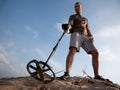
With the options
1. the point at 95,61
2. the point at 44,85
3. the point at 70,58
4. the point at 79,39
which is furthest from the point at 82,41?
the point at 44,85

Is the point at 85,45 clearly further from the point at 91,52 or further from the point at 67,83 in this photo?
the point at 67,83

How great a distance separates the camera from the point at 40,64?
6.02m

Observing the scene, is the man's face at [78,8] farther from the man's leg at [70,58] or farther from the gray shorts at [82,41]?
the man's leg at [70,58]

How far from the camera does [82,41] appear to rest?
721cm

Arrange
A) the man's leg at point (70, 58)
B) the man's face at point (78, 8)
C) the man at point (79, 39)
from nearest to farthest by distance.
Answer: the man's leg at point (70, 58) → the man at point (79, 39) → the man's face at point (78, 8)

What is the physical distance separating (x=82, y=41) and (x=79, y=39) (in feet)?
0.50

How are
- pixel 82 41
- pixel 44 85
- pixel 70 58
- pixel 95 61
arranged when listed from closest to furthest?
pixel 44 85 → pixel 70 58 → pixel 95 61 → pixel 82 41

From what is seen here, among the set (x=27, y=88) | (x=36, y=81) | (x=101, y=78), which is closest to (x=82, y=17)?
(x=101, y=78)

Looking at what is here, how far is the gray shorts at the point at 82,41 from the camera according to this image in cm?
700

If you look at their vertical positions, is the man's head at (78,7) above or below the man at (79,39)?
above

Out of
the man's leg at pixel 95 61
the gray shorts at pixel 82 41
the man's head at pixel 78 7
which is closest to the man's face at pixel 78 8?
the man's head at pixel 78 7

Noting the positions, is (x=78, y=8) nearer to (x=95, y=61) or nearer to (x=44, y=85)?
(x=95, y=61)

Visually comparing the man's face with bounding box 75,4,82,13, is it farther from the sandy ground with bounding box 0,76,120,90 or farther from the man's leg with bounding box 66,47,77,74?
the sandy ground with bounding box 0,76,120,90

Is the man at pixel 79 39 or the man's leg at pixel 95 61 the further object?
the man's leg at pixel 95 61
